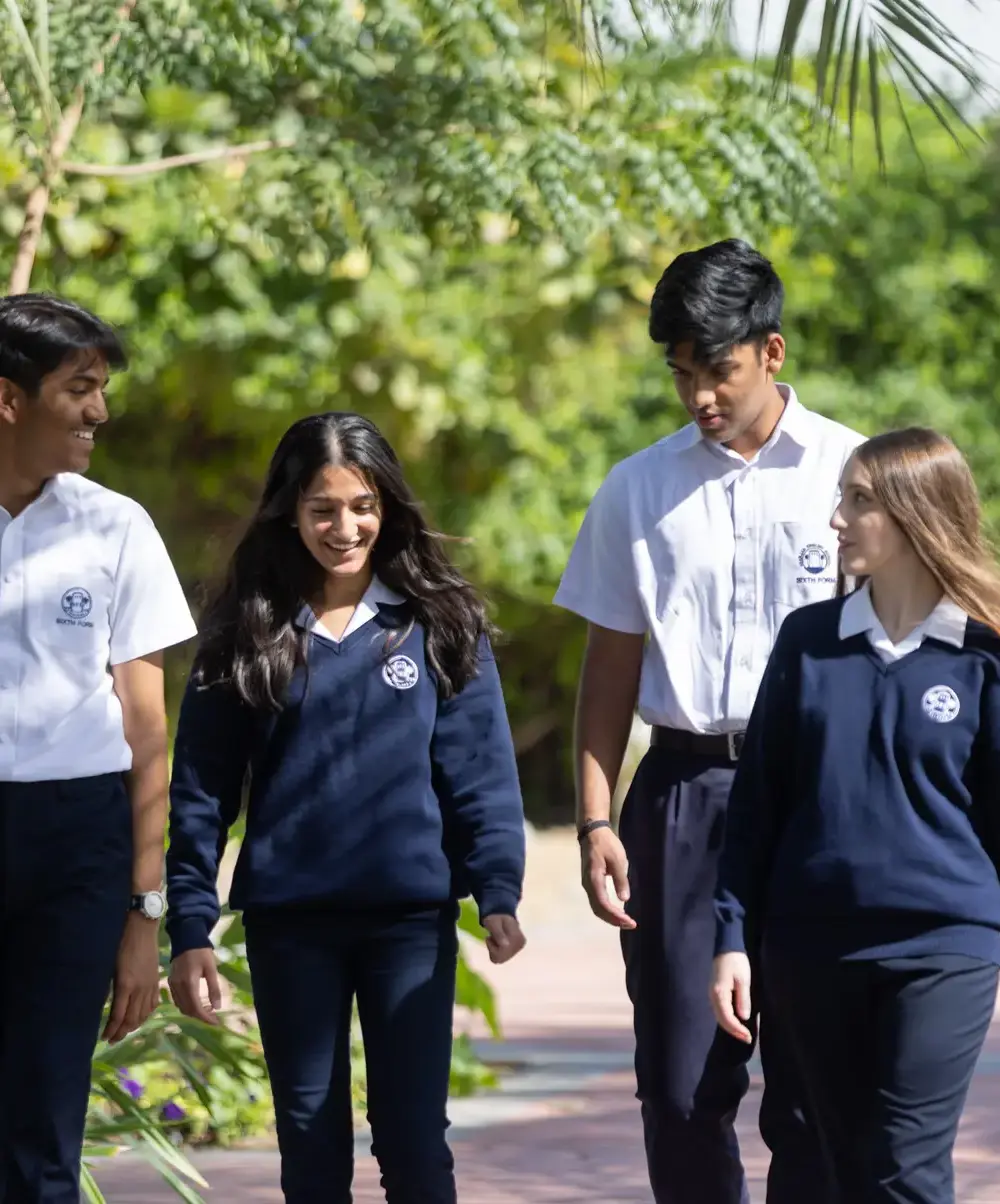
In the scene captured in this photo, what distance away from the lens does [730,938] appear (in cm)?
362

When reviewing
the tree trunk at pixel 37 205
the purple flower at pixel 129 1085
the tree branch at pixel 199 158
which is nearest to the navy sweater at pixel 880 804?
the purple flower at pixel 129 1085

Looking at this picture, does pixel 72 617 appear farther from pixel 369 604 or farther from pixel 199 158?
pixel 199 158

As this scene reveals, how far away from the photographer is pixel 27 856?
147 inches

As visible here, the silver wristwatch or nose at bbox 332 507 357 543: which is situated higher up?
nose at bbox 332 507 357 543

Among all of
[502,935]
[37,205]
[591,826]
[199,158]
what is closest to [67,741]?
[502,935]

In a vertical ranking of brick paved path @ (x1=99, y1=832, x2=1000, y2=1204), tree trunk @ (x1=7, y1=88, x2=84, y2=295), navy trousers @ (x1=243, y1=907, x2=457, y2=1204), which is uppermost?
tree trunk @ (x1=7, y1=88, x2=84, y2=295)

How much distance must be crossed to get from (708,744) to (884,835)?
0.68 metres

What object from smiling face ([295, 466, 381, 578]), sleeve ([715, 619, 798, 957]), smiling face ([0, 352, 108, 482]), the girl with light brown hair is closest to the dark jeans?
the girl with light brown hair

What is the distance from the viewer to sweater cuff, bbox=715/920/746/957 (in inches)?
143

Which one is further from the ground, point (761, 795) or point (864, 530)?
point (864, 530)

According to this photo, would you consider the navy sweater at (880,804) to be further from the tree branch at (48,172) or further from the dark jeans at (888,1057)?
the tree branch at (48,172)

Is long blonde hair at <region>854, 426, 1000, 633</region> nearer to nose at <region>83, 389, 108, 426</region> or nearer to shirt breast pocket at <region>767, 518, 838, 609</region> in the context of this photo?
shirt breast pocket at <region>767, 518, 838, 609</region>

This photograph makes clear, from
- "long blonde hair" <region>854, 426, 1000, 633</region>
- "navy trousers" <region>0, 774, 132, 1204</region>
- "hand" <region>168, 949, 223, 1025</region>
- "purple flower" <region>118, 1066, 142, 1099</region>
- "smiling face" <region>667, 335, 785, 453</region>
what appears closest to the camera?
"long blonde hair" <region>854, 426, 1000, 633</region>

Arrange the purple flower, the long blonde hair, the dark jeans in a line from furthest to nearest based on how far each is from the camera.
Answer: the purple flower
the long blonde hair
the dark jeans
